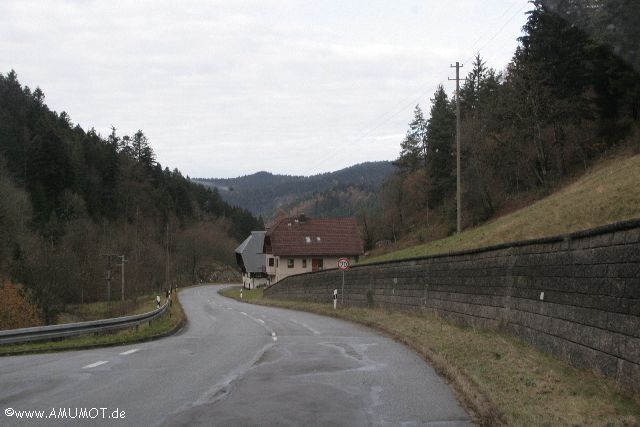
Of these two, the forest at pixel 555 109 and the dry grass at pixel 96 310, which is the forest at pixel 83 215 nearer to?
the dry grass at pixel 96 310

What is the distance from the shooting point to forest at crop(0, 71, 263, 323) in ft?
189

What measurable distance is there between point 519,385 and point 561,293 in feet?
7.64

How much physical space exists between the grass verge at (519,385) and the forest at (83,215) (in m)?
40.4

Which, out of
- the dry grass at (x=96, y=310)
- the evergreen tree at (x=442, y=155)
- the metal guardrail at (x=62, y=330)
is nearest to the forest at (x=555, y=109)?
the evergreen tree at (x=442, y=155)

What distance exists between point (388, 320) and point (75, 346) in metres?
10.3

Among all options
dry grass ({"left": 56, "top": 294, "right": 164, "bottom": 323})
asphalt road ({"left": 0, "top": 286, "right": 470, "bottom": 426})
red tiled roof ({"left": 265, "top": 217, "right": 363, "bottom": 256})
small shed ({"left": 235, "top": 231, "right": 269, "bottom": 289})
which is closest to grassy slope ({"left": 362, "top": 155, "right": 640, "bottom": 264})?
asphalt road ({"left": 0, "top": 286, "right": 470, "bottom": 426})

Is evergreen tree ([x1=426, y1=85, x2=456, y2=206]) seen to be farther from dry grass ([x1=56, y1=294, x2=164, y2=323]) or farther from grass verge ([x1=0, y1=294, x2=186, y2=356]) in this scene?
grass verge ([x1=0, y1=294, x2=186, y2=356])

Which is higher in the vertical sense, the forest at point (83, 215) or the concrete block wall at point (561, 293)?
the forest at point (83, 215)

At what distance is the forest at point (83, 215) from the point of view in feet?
189

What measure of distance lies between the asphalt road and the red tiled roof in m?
60.0

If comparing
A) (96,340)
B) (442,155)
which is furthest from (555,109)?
(96,340)

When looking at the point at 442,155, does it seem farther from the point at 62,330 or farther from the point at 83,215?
the point at 62,330

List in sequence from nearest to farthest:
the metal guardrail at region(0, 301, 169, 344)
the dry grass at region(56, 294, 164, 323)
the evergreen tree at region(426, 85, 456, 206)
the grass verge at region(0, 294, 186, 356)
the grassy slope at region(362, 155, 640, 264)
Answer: the grass verge at region(0, 294, 186, 356) → the metal guardrail at region(0, 301, 169, 344) → the grassy slope at region(362, 155, 640, 264) → the dry grass at region(56, 294, 164, 323) → the evergreen tree at region(426, 85, 456, 206)

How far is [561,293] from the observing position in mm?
11297
